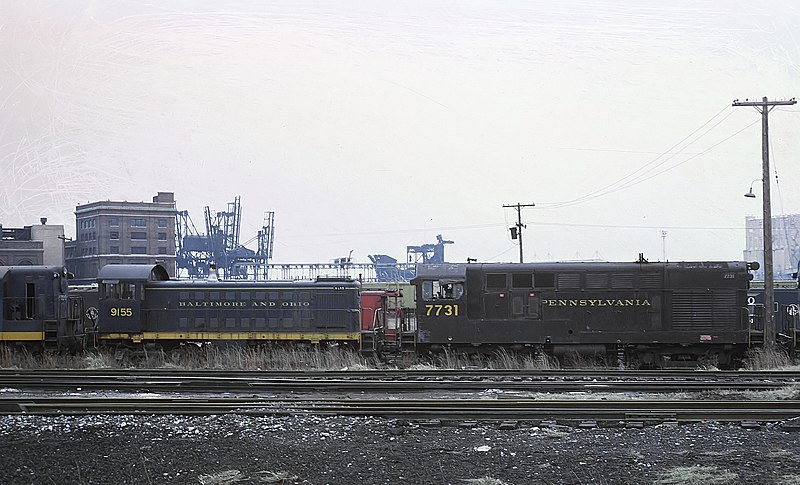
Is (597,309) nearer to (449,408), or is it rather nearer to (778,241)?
(449,408)

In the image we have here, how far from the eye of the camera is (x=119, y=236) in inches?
3123

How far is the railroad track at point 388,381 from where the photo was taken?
1470 centimetres

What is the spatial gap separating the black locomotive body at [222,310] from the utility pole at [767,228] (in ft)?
37.8

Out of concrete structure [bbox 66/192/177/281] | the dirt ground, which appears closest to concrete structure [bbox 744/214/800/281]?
concrete structure [bbox 66/192/177/281]

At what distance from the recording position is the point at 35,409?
496 inches

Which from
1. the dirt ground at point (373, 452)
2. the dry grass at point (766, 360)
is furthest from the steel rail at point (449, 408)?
the dry grass at point (766, 360)

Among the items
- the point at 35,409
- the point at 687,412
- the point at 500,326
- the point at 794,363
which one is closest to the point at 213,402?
the point at 35,409

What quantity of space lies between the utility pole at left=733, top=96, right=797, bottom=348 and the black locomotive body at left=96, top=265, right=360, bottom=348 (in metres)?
11.5

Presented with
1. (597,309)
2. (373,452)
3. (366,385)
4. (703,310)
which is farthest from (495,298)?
(373,452)

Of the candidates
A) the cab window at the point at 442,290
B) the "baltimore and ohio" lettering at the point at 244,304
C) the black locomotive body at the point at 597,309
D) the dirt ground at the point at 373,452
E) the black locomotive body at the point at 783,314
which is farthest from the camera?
the "baltimore and ohio" lettering at the point at 244,304

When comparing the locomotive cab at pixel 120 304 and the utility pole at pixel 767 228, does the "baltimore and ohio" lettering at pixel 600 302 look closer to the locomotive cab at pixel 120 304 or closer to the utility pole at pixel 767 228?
the utility pole at pixel 767 228

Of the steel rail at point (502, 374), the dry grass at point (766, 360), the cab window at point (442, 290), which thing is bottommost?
the dry grass at point (766, 360)

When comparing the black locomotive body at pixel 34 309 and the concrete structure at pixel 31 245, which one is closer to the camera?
the black locomotive body at pixel 34 309

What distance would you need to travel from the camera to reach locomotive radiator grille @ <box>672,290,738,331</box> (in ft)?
66.3
